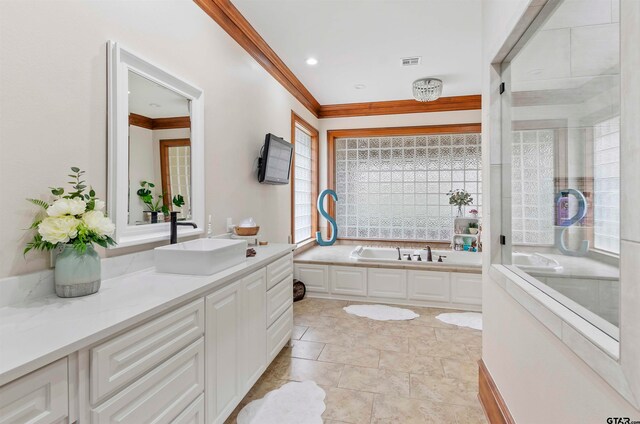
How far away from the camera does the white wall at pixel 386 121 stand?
16.2 feet

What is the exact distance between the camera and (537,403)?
130 centimetres

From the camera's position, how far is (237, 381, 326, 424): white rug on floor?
1.87 m

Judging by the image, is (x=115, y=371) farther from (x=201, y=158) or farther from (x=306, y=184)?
(x=306, y=184)

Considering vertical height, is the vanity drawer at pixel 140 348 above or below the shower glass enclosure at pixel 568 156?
below

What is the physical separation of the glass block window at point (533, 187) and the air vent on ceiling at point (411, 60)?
2049mm

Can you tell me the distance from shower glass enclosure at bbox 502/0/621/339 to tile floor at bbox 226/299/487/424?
1050 mm

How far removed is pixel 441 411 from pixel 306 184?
11.8 ft

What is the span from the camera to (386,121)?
206 inches

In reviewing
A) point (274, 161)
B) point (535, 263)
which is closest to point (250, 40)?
point (274, 161)

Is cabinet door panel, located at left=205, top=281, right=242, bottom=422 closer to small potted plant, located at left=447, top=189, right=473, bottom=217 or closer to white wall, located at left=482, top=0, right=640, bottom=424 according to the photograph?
white wall, located at left=482, top=0, right=640, bottom=424

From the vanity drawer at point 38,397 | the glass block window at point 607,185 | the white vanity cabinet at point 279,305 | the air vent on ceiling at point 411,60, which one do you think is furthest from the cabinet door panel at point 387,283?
the vanity drawer at point 38,397

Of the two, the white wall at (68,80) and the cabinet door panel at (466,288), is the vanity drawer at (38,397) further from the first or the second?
the cabinet door panel at (466,288)

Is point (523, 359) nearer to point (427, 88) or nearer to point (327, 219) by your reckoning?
point (427, 88)

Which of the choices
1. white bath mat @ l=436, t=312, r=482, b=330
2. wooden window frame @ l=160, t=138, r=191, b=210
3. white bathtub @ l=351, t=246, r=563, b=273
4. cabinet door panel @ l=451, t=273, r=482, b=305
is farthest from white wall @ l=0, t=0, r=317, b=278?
cabinet door panel @ l=451, t=273, r=482, b=305
